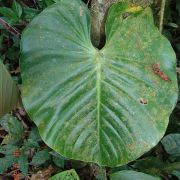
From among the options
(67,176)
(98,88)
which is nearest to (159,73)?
(98,88)

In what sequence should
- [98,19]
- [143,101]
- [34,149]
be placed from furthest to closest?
[34,149] → [98,19] → [143,101]

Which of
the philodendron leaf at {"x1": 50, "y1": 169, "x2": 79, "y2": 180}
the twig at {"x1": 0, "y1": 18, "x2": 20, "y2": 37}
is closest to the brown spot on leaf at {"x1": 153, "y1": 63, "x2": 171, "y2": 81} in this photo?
the philodendron leaf at {"x1": 50, "y1": 169, "x2": 79, "y2": 180}

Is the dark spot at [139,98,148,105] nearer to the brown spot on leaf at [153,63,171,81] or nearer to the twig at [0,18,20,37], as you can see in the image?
the brown spot on leaf at [153,63,171,81]

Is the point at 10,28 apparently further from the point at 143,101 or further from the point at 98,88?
the point at 143,101

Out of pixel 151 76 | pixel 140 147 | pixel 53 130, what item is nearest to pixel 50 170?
pixel 53 130

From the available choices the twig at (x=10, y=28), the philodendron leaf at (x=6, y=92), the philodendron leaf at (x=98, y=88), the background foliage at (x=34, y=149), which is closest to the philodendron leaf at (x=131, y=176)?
the background foliage at (x=34, y=149)

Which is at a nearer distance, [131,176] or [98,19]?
[131,176]

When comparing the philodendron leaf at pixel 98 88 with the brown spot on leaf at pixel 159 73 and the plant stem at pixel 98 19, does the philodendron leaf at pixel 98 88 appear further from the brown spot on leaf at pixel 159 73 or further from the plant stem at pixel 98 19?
the plant stem at pixel 98 19
